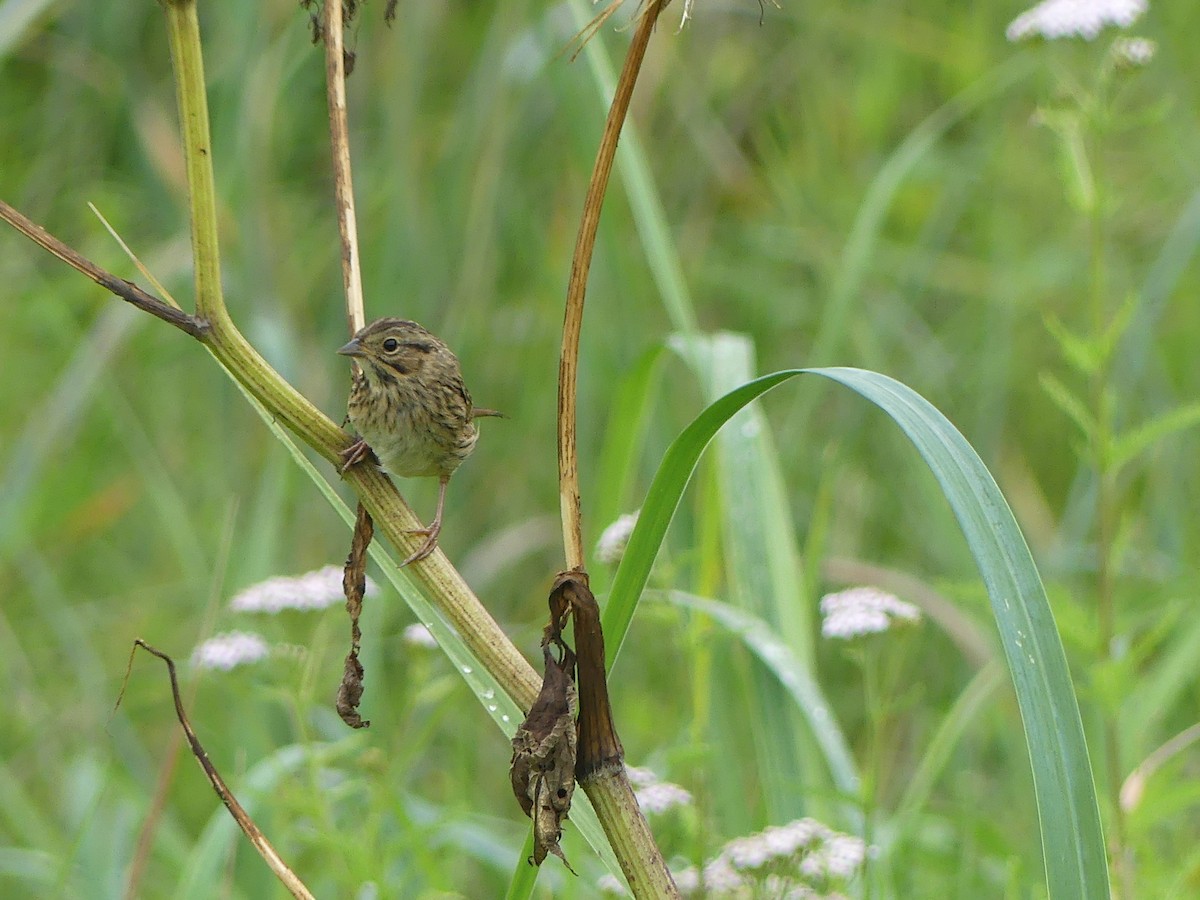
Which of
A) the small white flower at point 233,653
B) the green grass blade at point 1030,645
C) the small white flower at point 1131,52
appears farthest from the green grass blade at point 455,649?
the small white flower at point 1131,52

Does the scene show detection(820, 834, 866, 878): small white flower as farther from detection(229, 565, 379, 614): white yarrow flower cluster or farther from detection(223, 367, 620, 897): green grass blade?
detection(229, 565, 379, 614): white yarrow flower cluster

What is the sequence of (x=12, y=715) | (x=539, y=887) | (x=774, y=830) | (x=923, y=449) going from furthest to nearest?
(x=12, y=715)
(x=539, y=887)
(x=774, y=830)
(x=923, y=449)

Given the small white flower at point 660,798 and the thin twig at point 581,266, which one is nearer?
the thin twig at point 581,266

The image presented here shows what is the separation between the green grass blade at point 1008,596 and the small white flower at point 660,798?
3.91 feet

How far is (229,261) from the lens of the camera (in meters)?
5.51

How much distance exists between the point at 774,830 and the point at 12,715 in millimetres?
3250

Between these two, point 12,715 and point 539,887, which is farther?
point 12,715

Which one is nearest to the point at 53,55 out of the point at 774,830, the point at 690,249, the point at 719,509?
the point at 690,249

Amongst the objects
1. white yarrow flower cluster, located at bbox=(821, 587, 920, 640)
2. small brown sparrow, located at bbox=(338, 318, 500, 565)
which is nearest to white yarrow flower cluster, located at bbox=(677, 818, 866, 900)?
white yarrow flower cluster, located at bbox=(821, 587, 920, 640)

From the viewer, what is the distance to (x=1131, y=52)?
10.2 feet

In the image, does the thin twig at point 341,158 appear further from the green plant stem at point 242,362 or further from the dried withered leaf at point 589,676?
the dried withered leaf at point 589,676

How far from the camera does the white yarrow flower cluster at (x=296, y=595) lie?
9.71ft

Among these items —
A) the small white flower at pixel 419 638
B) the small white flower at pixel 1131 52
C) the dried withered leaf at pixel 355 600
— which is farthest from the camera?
Answer: the small white flower at pixel 1131 52

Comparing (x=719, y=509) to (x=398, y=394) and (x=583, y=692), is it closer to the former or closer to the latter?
(x=398, y=394)
